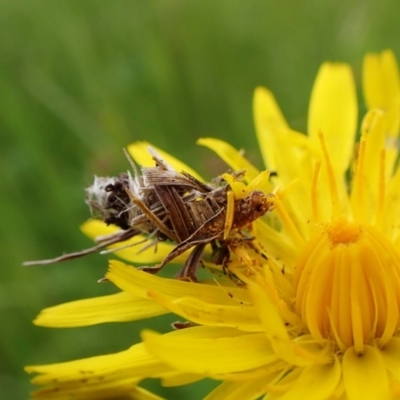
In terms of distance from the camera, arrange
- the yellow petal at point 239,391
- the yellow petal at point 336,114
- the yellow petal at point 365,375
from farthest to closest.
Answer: the yellow petal at point 336,114, the yellow petal at point 239,391, the yellow petal at point 365,375

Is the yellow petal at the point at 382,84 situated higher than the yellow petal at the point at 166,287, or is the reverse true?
the yellow petal at the point at 382,84

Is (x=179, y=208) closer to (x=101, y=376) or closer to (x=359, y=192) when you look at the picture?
(x=101, y=376)

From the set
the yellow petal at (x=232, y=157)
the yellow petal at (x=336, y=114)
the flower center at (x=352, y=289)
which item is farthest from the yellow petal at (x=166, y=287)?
the yellow petal at (x=336, y=114)

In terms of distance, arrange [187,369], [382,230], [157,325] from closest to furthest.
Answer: [187,369]
[382,230]
[157,325]

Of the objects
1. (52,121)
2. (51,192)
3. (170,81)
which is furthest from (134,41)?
(51,192)

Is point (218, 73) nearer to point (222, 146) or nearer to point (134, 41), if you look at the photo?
point (134, 41)

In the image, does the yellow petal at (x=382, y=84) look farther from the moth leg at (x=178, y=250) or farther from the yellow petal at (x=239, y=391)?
the yellow petal at (x=239, y=391)

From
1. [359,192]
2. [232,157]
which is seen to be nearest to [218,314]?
[359,192]
